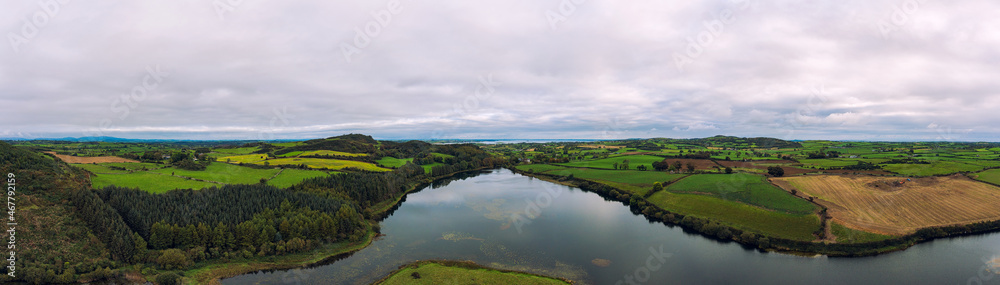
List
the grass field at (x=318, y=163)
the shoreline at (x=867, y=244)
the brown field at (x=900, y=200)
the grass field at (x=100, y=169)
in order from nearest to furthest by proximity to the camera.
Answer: the shoreline at (x=867, y=244)
the brown field at (x=900, y=200)
the grass field at (x=100, y=169)
the grass field at (x=318, y=163)

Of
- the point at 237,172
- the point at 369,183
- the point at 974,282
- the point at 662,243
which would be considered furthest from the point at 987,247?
the point at 237,172

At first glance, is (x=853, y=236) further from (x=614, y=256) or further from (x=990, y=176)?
(x=990, y=176)

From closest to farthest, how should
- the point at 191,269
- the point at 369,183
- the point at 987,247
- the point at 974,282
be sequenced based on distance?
the point at 974,282 < the point at 191,269 < the point at 987,247 < the point at 369,183

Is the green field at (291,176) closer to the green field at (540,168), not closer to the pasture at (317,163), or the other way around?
the pasture at (317,163)

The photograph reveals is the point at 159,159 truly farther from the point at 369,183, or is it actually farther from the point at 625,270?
the point at 625,270

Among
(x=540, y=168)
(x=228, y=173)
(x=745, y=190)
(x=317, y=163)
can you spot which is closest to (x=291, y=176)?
(x=228, y=173)

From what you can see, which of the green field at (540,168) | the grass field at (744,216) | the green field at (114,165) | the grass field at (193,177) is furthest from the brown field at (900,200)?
the green field at (114,165)
